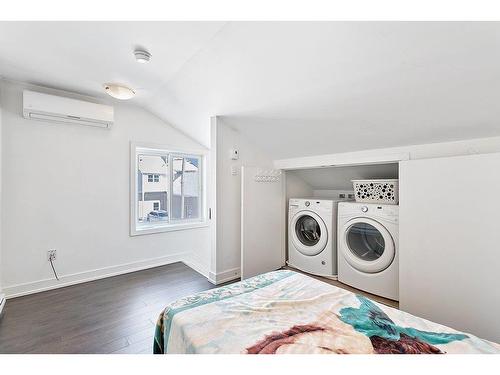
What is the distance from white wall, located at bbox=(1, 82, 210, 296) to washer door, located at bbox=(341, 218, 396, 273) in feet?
6.15

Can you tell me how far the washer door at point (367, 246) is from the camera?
6.84ft

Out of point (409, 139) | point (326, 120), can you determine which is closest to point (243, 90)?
point (326, 120)

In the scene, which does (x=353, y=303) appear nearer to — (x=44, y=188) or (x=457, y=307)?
(x=457, y=307)

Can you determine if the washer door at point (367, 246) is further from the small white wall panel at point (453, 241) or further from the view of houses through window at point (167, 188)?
the view of houses through window at point (167, 188)

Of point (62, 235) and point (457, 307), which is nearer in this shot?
point (457, 307)

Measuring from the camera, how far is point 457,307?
1.56 meters

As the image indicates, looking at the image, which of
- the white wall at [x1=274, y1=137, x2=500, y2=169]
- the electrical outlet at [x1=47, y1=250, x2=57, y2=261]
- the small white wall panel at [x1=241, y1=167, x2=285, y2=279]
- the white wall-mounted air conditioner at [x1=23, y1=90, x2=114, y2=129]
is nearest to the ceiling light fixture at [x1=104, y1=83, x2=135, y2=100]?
the white wall-mounted air conditioner at [x1=23, y1=90, x2=114, y2=129]

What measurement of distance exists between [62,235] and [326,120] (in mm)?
3137

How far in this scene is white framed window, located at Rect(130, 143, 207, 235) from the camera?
3.09 meters

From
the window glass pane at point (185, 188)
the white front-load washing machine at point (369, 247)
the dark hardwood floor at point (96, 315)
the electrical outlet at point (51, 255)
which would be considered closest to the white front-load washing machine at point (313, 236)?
the white front-load washing machine at point (369, 247)

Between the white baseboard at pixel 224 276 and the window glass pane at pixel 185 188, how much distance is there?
140 centimetres

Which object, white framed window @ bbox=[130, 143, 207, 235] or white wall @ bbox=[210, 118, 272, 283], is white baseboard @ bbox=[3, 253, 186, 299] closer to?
white framed window @ bbox=[130, 143, 207, 235]
